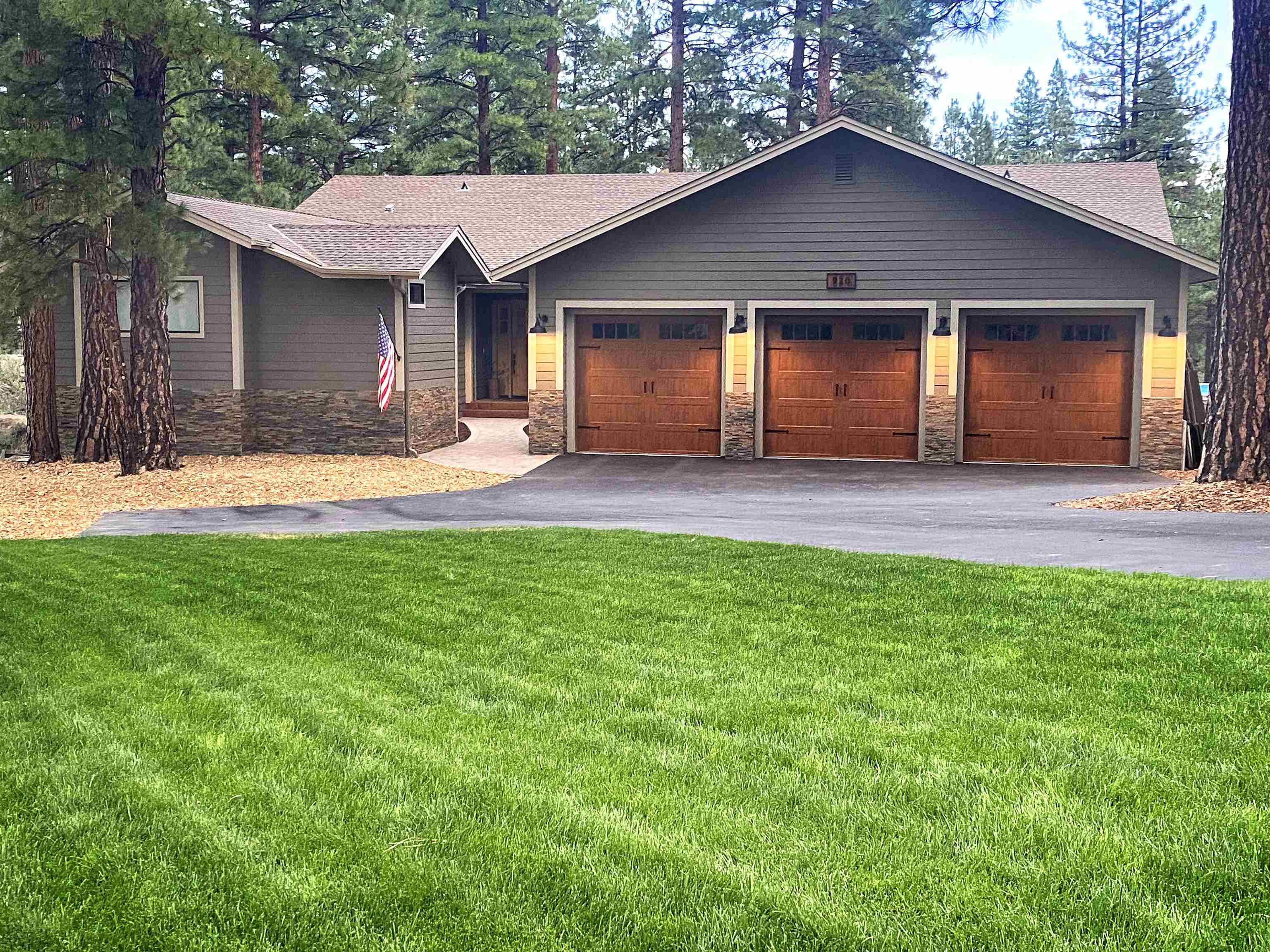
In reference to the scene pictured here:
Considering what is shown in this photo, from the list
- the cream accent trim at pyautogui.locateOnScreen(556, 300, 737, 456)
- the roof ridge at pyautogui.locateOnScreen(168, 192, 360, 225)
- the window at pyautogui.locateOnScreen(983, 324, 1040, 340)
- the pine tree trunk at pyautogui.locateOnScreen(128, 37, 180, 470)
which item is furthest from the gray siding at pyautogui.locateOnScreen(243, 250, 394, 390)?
the window at pyautogui.locateOnScreen(983, 324, 1040, 340)

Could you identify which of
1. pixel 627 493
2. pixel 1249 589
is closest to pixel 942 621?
pixel 1249 589

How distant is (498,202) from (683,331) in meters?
9.09

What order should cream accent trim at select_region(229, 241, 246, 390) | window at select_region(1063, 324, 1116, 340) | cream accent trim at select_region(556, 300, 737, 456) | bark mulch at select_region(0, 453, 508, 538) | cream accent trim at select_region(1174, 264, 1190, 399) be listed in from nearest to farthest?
bark mulch at select_region(0, 453, 508, 538) → cream accent trim at select_region(1174, 264, 1190, 399) → window at select_region(1063, 324, 1116, 340) → cream accent trim at select_region(556, 300, 737, 456) → cream accent trim at select_region(229, 241, 246, 390)

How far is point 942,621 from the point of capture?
7.27 m

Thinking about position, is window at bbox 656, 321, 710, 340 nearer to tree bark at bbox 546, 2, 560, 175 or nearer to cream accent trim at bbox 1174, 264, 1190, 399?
cream accent trim at bbox 1174, 264, 1190, 399

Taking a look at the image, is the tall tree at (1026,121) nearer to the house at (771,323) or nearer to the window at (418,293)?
the house at (771,323)

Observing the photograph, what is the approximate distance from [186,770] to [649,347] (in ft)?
52.2

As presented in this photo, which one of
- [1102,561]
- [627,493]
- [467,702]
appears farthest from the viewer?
[627,493]

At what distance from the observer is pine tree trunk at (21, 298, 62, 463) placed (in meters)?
19.7

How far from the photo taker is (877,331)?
64.3ft

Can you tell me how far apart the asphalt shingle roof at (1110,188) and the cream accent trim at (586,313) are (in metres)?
5.67

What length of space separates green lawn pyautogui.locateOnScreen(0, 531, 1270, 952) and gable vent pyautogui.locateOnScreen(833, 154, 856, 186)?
11658 mm

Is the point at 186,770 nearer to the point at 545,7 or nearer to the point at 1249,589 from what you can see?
the point at 1249,589

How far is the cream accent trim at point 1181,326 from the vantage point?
1805 centimetres
